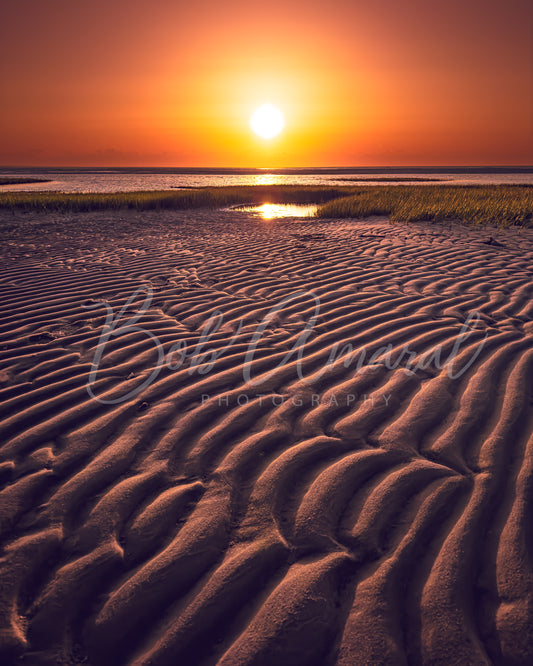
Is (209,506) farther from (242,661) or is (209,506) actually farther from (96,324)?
(96,324)

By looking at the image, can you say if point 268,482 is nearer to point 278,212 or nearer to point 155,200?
point 278,212

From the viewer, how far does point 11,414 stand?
239cm

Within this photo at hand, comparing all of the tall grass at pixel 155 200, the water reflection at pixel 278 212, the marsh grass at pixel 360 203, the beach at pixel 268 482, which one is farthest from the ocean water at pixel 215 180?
the beach at pixel 268 482

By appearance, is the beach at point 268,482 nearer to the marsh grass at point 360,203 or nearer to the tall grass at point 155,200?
the marsh grass at point 360,203

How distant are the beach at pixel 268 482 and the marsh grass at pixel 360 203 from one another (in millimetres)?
7353

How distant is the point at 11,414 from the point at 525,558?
2698 millimetres

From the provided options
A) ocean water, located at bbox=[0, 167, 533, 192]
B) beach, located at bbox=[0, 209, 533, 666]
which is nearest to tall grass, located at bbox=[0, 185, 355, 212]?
beach, located at bbox=[0, 209, 533, 666]

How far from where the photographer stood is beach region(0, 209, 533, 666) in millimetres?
1262

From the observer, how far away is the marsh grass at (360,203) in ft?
34.6

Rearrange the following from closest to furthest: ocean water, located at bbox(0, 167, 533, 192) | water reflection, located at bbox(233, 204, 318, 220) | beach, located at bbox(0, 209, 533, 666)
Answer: beach, located at bbox(0, 209, 533, 666), water reflection, located at bbox(233, 204, 318, 220), ocean water, located at bbox(0, 167, 533, 192)

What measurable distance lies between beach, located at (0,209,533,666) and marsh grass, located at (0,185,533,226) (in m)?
7.35

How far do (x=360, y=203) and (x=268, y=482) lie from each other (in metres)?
13.6

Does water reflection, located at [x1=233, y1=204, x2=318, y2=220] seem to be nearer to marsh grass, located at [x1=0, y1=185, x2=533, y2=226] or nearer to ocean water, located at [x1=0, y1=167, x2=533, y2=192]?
marsh grass, located at [x1=0, y1=185, x2=533, y2=226]

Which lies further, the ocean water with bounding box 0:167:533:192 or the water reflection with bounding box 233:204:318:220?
the ocean water with bounding box 0:167:533:192
